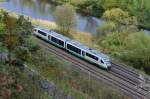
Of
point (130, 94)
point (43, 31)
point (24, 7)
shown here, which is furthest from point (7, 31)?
point (24, 7)

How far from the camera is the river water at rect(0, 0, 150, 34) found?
216 feet

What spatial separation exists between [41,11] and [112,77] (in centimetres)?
3519

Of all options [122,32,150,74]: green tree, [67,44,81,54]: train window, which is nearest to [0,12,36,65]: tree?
[67,44,81,54]: train window

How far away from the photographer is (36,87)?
88.7 ft

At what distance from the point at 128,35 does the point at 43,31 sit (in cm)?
1181

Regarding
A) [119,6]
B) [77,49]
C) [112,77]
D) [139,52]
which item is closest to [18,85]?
[112,77]

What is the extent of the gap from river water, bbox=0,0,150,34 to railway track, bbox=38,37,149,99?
1903 cm

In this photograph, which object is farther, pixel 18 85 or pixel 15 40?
pixel 15 40

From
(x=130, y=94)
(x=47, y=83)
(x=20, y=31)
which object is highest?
(x=20, y=31)

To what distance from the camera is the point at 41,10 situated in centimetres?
7225

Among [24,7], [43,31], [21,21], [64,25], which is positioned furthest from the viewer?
[24,7]

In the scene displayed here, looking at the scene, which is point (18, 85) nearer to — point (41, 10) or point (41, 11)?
point (41, 11)

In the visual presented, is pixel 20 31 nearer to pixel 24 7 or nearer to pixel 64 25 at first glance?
pixel 64 25

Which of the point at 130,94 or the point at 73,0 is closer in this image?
the point at 130,94
